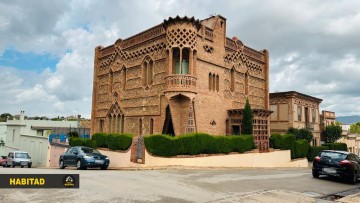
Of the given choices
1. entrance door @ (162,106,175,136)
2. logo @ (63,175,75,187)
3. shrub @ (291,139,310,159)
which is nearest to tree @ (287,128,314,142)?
shrub @ (291,139,310,159)

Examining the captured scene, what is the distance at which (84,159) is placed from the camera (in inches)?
711

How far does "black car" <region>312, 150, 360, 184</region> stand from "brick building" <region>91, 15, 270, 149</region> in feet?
33.0

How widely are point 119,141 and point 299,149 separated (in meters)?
17.9

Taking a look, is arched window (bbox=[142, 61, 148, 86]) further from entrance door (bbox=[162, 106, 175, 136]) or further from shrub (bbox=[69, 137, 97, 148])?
shrub (bbox=[69, 137, 97, 148])

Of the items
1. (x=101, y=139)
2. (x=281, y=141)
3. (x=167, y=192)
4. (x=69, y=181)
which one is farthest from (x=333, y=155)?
(x=101, y=139)

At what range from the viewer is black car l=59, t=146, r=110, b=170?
1816 centimetres

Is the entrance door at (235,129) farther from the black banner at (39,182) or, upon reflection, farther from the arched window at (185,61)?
the black banner at (39,182)

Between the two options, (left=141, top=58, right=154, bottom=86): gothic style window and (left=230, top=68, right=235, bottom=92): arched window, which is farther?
(left=230, top=68, right=235, bottom=92): arched window

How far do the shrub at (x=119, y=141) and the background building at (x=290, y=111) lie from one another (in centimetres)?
2337

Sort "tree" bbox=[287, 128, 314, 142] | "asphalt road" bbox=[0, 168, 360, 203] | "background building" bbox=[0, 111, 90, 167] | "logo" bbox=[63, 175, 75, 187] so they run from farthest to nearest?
"background building" bbox=[0, 111, 90, 167], "tree" bbox=[287, 128, 314, 142], "logo" bbox=[63, 175, 75, 187], "asphalt road" bbox=[0, 168, 360, 203]

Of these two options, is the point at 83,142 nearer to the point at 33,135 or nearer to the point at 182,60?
the point at 182,60

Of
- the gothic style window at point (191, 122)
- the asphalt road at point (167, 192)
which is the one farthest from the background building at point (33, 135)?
the asphalt road at point (167, 192)

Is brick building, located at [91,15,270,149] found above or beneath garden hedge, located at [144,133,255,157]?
above

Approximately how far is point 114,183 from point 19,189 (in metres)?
3.00
